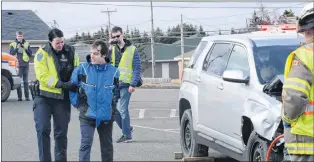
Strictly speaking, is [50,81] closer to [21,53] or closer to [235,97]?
[235,97]

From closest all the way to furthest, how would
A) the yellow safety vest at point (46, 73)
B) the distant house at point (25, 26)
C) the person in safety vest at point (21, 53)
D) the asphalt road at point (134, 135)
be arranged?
1. the yellow safety vest at point (46, 73)
2. the asphalt road at point (134, 135)
3. the person in safety vest at point (21, 53)
4. the distant house at point (25, 26)

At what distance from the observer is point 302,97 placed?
4.32 meters

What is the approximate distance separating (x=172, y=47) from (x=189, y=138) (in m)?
70.4

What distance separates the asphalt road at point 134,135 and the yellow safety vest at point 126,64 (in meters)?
1.05

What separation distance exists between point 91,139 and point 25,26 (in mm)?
50127

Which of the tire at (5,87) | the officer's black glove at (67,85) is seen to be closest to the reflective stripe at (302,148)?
the officer's black glove at (67,85)

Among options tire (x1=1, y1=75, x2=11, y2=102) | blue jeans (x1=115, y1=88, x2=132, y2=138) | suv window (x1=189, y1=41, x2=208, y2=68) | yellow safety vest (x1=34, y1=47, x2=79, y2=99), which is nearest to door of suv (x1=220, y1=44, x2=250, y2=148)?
suv window (x1=189, y1=41, x2=208, y2=68)

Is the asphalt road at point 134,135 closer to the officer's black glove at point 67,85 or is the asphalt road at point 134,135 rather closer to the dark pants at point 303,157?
the officer's black glove at point 67,85

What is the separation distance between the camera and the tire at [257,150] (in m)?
6.23

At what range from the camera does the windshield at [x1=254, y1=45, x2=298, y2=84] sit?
23.4 feet

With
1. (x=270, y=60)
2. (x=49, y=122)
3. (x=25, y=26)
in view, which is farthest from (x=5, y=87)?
(x=25, y=26)

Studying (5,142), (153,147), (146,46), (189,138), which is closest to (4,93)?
(5,142)

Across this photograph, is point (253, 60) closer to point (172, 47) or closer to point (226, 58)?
Answer: point (226, 58)

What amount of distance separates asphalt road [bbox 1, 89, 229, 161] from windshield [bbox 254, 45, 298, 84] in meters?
2.28
